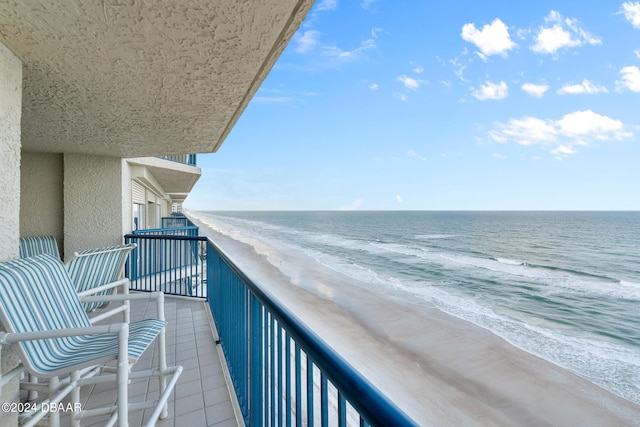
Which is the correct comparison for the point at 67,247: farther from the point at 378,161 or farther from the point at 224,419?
the point at 378,161

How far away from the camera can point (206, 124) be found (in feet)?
11.5

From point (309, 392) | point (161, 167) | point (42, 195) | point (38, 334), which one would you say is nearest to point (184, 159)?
point (161, 167)

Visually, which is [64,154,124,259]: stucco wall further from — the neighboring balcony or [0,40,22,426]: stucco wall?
[0,40,22,426]: stucco wall

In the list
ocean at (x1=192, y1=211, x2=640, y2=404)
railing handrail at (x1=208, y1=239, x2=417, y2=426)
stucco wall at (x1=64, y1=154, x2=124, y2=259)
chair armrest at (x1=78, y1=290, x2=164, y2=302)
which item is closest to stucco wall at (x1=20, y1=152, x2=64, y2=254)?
stucco wall at (x1=64, y1=154, x2=124, y2=259)

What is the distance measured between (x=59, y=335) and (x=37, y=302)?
0.59 metres

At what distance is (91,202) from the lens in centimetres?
530

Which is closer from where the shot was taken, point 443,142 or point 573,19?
point 573,19

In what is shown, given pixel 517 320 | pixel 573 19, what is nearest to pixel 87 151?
pixel 517 320

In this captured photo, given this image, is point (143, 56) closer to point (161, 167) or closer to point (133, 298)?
point (133, 298)

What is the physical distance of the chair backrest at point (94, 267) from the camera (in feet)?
10.1

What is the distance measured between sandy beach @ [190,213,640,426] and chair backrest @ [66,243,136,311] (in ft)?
4.80

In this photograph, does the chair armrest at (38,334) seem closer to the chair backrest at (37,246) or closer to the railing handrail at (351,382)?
the railing handrail at (351,382)

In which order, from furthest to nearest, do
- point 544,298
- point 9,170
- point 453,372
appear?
1. point 544,298
2. point 453,372
3. point 9,170

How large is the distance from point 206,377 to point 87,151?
4.26m
